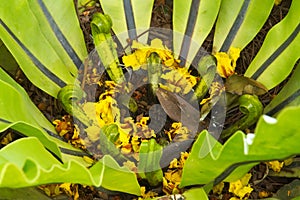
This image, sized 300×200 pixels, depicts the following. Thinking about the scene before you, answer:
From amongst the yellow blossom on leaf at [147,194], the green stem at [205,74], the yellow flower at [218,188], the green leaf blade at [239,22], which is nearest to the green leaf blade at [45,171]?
the yellow blossom on leaf at [147,194]

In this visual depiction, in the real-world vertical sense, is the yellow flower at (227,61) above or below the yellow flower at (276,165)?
above

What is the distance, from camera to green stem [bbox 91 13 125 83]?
1.06 metres

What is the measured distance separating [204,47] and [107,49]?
19 centimetres

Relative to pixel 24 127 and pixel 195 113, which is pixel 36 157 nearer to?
pixel 24 127

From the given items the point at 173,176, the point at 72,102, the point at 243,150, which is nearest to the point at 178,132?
the point at 173,176

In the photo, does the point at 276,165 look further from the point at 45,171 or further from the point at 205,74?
the point at 45,171

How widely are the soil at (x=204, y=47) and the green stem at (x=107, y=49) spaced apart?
64 mm

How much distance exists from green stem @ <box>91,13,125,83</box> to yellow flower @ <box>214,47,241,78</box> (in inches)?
6.8

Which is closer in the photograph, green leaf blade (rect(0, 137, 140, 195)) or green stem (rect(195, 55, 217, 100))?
green leaf blade (rect(0, 137, 140, 195))

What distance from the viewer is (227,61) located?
41.9 inches

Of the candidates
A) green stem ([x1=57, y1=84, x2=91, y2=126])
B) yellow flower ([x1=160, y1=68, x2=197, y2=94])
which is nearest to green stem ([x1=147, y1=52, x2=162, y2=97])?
yellow flower ([x1=160, y1=68, x2=197, y2=94])

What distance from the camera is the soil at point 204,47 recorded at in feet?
3.22

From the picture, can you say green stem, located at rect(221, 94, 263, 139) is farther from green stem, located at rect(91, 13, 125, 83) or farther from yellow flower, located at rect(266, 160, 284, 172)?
green stem, located at rect(91, 13, 125, 83)

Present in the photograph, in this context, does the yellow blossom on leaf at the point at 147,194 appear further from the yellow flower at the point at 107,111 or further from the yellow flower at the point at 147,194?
the yellow flower at the point at 107,111
